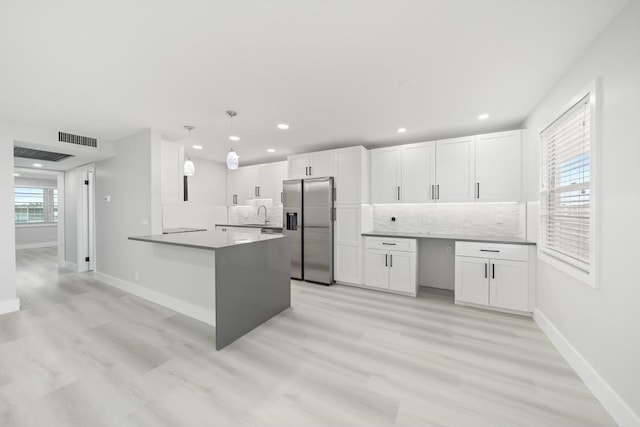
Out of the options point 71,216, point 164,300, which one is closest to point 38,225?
point 71,216

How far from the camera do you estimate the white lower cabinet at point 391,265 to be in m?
3.84

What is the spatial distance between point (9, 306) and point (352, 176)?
512 cm

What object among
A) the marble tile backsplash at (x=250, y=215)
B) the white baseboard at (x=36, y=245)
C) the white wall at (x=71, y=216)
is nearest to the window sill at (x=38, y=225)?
the white baseboard at (x=36, y=245)

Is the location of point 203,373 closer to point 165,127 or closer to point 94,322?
point 94,322

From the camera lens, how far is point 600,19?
1601mm

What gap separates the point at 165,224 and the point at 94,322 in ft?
8.42

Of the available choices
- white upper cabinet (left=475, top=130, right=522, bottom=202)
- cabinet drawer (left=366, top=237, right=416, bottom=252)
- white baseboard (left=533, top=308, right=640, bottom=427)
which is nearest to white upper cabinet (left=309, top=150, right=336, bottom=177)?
cabinet drawer (left=366, top=237, right=416, bottom=252)

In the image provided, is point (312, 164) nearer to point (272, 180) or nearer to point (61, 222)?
point (272, 180)

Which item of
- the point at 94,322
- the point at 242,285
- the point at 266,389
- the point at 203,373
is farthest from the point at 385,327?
the point at 94,322

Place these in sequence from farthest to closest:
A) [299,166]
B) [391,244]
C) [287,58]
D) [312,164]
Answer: [299,166], [312,164], [391,244], [287,58]

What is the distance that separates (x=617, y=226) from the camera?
159cm

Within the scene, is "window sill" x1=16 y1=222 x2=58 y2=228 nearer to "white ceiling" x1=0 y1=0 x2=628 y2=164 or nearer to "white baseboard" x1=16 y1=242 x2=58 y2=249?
"white baseboard" x1=16 y1=242 x2=58 y2=249

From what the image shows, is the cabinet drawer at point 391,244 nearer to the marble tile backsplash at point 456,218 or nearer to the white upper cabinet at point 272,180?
the marble tile backsplash at point 456,218

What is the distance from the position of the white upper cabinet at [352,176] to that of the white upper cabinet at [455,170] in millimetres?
1147
